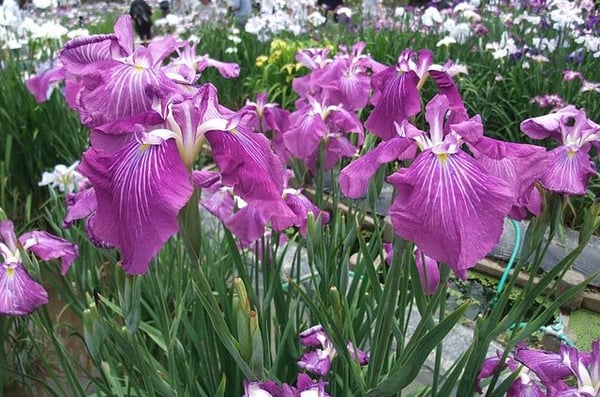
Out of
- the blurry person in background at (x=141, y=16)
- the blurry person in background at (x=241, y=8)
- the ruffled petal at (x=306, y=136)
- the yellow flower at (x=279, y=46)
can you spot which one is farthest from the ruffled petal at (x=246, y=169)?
the blurry person in background at (x=141, y=16)

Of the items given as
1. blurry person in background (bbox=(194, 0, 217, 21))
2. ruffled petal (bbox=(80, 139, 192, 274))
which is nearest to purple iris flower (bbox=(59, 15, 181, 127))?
ruffled petal (bbox=(80, 139, 192, 274))

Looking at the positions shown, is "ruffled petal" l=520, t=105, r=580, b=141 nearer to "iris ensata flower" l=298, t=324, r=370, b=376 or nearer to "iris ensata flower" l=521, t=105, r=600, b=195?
"iris ensata flower" l=521, t=105, r=600, b=195

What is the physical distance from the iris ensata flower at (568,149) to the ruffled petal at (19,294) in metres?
1.15

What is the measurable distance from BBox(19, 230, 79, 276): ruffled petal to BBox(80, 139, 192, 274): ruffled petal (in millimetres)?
822

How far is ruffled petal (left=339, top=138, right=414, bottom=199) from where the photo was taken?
890mm

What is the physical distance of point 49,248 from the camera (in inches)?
59.3

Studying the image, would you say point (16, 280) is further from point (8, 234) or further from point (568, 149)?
point (568, 149)

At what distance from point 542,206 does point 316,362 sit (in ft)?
2.00

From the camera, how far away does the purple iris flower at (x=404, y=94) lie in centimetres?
103

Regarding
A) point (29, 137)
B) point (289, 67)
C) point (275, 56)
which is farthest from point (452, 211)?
point (275, 56)

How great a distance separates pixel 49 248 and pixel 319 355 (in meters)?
0.81

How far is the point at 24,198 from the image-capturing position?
3580mm

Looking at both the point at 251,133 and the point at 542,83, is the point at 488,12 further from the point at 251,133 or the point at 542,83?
the point at 251,133

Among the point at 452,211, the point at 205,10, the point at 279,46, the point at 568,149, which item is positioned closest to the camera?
the point at 452,211
